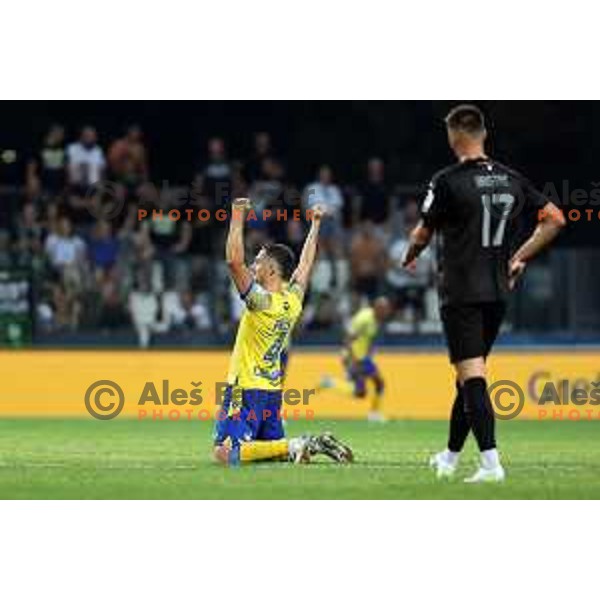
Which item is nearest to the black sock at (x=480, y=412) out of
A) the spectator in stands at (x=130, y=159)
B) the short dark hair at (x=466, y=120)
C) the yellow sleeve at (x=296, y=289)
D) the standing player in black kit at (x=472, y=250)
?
the standing player in black kit at (x=472, y=250)

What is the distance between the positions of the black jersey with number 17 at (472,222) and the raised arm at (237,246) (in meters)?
1.46

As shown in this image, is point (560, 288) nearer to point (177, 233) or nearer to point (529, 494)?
point (177, 233)

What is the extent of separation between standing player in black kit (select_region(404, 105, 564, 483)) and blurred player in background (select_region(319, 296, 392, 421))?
45.1ft

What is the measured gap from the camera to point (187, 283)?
1121 inches

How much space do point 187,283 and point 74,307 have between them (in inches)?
65.4

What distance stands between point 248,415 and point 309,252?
52.9 inches

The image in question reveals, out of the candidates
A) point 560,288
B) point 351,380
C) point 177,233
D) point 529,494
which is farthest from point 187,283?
point 529,494

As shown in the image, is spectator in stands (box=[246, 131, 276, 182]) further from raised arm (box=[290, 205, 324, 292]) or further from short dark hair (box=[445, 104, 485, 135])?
short dark hair (box=[445, 104, 485, 135])

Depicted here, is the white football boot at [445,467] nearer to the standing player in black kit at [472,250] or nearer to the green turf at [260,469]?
the green turf at [260,469]

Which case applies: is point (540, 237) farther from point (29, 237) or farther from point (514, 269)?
point (29, 237)
